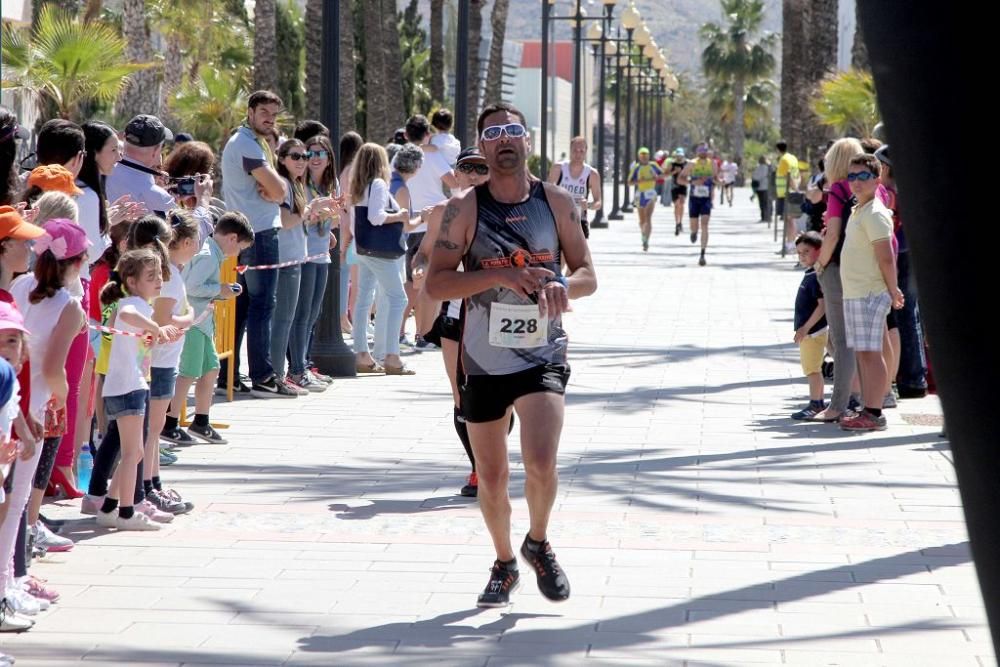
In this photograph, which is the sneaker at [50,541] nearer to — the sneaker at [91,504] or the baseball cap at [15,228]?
the sneaker at [91,504]

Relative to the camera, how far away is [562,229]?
5488mm

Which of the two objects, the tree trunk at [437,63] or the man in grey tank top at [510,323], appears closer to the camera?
the man in grey tank top at [510,323]

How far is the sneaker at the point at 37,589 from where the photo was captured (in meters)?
5.40

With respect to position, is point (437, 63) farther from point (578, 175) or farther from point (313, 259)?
point (313, 259)

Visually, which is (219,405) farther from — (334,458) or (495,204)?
(495,204)

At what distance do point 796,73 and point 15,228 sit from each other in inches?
1047

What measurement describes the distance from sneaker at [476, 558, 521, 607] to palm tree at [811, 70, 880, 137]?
1770cm

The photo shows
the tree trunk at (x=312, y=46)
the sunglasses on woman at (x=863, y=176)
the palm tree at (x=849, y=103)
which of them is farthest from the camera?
the tree trunk at (x=312, y=46)

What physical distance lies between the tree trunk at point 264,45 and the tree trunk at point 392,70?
424 cm

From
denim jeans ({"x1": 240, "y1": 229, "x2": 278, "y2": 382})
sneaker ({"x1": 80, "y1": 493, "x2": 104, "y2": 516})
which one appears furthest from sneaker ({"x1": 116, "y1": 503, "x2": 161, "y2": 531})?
denim jeans ({"x1": 240, "y1": 229, "x2": 278, "y2": 382})

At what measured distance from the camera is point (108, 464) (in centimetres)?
676

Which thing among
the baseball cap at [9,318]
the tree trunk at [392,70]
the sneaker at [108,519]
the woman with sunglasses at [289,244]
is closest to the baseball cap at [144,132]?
the woman with sunglasses at [289,244]

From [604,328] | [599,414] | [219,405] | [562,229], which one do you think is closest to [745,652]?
[562,229]

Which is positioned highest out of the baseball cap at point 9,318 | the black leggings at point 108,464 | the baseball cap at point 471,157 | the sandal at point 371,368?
the baseball cap at point 471,157
